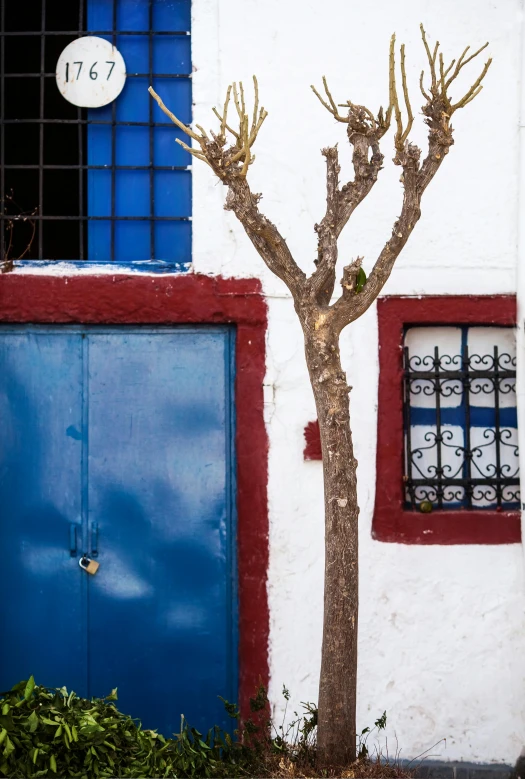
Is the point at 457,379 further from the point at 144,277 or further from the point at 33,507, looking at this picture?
the point at 33,507

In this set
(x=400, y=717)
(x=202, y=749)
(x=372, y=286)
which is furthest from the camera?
(x=400, y=717)

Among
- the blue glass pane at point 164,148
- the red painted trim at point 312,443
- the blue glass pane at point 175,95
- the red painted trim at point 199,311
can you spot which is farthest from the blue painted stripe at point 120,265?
the red painted trim at point 312,443

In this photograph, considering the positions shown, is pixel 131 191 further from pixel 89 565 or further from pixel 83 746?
pixel 83 746

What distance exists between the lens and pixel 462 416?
502 centimetres

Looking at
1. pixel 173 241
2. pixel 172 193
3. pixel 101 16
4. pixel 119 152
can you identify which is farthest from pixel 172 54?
pixel 173 241

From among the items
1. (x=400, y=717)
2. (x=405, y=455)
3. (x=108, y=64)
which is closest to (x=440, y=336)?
(x=405, y=455)

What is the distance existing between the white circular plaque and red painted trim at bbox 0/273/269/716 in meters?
1.00

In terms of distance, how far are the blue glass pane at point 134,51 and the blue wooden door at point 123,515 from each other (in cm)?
145

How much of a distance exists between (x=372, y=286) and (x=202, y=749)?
6.91 ft

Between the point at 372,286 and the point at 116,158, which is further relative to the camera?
the point at 116,158

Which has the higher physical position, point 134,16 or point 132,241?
point 134,16

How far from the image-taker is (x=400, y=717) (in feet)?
15.9

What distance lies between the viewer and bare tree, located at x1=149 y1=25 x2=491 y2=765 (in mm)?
3473

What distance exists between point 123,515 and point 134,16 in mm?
2690
